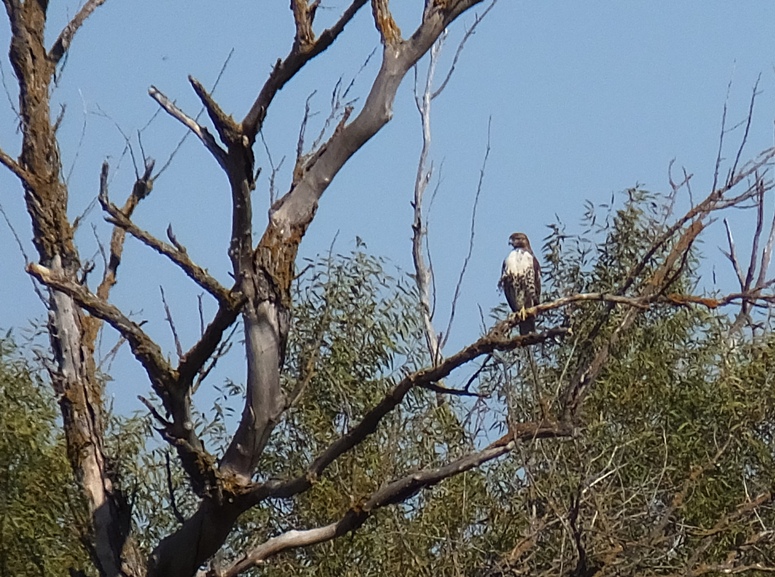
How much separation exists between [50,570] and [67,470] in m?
0.60

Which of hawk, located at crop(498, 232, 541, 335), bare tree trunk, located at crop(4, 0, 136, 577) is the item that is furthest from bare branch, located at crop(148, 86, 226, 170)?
hawk, located at crop(498, 232, 541, 335)

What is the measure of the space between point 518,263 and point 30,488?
12.7ft

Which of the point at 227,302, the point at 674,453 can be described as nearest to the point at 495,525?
the point at 674,453

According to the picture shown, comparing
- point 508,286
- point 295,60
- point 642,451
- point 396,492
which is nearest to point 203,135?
point 295,60

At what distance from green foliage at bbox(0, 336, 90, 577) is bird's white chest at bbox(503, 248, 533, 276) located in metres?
3.46

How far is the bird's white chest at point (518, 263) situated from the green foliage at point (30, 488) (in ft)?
11.4

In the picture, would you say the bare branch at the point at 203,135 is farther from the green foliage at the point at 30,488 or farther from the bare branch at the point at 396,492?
the green foliage at the point at 30,488

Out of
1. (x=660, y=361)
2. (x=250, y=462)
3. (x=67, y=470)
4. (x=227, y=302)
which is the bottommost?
(x=250, y=462)

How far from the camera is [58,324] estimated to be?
539 cm

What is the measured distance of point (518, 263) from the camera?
988 centimetres

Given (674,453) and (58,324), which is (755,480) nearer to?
(674,453)

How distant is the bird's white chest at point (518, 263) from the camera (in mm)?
9812

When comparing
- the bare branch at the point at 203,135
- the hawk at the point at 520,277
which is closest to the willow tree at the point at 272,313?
the bare branch at the point at 203,135

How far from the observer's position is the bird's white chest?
9812 millimetres
